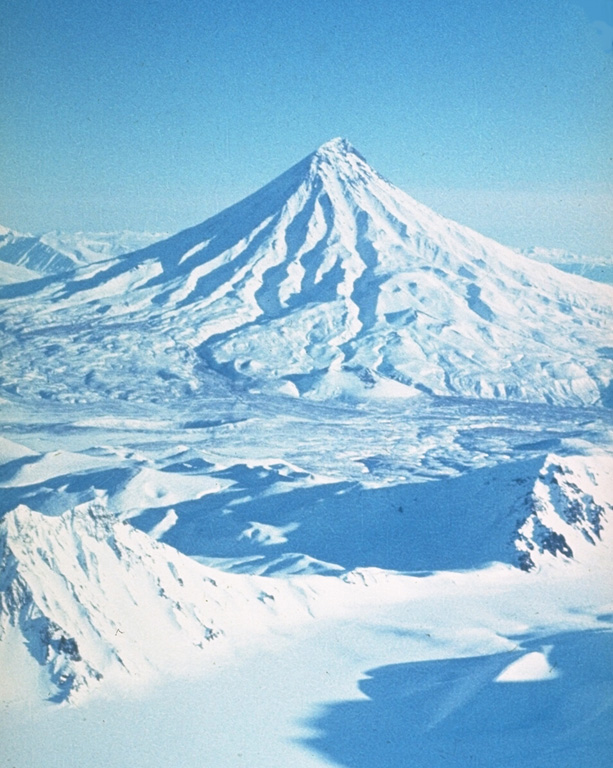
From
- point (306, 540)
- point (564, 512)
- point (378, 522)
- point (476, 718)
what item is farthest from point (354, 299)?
point (476, 718)

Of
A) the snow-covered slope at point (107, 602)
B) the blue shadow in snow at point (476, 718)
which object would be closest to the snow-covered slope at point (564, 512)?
the blue shadow in snow at point (476, 718)

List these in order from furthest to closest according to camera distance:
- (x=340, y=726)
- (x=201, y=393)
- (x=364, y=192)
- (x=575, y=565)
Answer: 1. (x=364, y=192)
2. (x=201, y=393)
3. (x=575, y=565)
4. (x=340, y=726)

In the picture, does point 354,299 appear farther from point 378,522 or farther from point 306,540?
point 306,540

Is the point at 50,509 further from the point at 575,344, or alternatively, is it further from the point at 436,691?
the point at 575,344

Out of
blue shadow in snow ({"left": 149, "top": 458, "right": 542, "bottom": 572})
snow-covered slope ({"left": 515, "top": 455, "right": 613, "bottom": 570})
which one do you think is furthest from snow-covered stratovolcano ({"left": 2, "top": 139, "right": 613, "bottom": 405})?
snow-covered slope ({"left": 515, "top": 455, "right": 613, "bottom": 570})

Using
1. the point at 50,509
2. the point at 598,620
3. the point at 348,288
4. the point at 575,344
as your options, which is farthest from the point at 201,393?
the point at 598,620

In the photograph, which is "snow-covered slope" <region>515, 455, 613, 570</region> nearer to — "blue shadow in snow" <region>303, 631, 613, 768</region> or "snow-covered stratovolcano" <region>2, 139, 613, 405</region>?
"blue shadow in snow" <region>303, 631, 613, 768</region>
